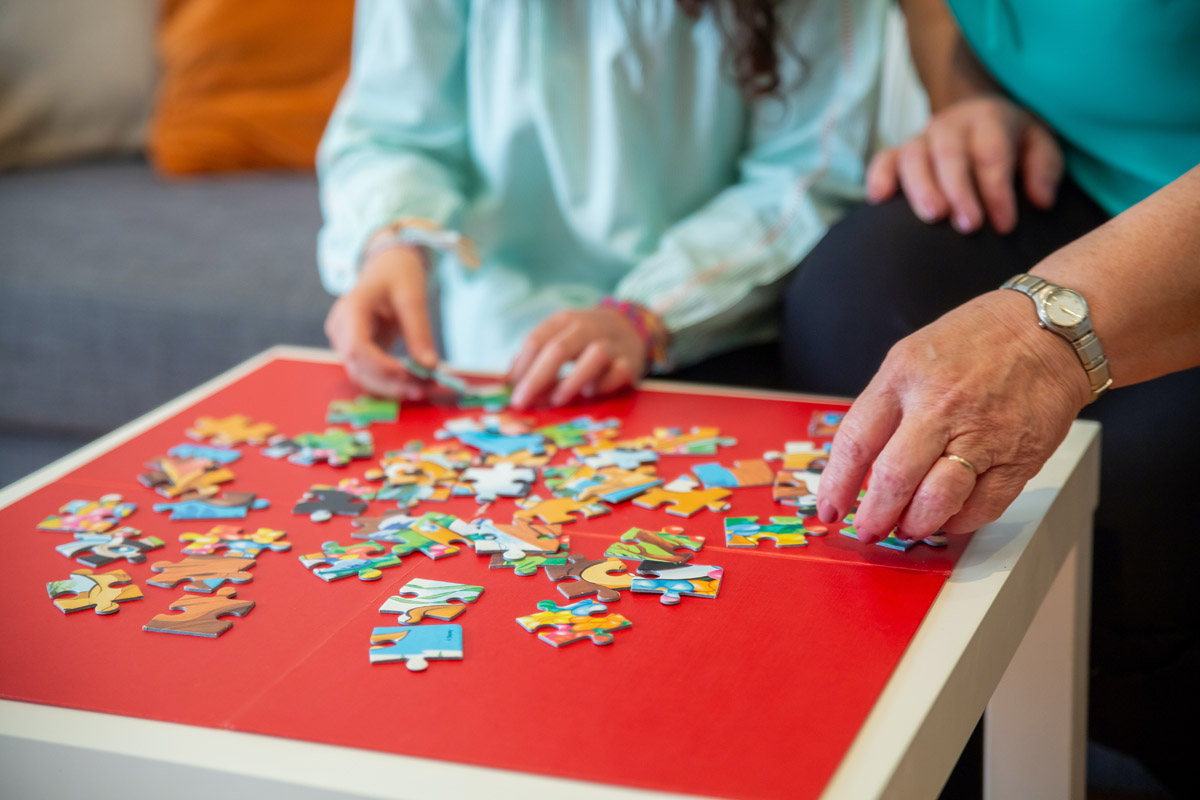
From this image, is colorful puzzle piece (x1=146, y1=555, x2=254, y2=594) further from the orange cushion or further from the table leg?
the orange cushion

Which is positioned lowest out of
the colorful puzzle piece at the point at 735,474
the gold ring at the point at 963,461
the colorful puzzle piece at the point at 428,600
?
the colorful puzzle piece at the point at 735,474

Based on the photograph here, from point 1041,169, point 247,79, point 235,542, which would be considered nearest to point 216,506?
point 235,542

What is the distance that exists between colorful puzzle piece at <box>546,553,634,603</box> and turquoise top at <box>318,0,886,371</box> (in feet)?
1.71

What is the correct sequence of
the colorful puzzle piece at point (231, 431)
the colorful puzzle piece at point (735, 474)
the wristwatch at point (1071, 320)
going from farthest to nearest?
the colorful puzzle piece at point (231, 431), the colorful puzzle piece at point (735, 474), the wristwatch at point (1071, 320)

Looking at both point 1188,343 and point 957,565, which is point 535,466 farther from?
point 1188,343

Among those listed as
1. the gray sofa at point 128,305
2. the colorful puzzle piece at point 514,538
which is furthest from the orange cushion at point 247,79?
the colorful puzzle piece at point 514,538

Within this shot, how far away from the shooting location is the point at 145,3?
2.15 m

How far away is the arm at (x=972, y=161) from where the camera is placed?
1009mm

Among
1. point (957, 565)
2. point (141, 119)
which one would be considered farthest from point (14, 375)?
point (957, 565)

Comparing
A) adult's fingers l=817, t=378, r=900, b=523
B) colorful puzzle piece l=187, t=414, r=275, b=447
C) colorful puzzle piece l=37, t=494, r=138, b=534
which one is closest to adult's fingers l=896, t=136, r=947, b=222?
adult's fingers l=817, t=378, r=900, b=523

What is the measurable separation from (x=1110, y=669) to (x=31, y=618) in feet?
2.83

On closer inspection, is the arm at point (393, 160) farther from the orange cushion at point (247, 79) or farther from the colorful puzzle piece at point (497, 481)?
the orange cushion at point (247, 79)

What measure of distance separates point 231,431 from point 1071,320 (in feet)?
2.14

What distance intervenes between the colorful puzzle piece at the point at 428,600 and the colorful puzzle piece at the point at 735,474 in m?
0.22
